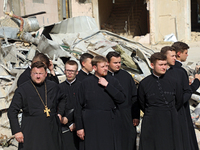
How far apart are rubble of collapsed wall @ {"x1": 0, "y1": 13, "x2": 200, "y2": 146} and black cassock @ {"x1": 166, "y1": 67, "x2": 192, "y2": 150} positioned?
89.8 inches

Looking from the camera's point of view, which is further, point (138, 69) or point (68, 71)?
point (138, 69)

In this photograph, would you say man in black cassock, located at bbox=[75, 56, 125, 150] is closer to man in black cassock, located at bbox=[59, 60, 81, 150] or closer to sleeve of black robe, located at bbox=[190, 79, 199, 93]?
man in black cassock, located at bbox=[59, 60, 81, 150]

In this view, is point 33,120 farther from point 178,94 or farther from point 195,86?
→ point 195,86

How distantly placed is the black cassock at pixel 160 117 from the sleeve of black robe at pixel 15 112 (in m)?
1.73

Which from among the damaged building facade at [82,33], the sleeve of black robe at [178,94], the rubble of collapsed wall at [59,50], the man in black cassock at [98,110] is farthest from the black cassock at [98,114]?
the rubble of collapsed wall at [59,50]

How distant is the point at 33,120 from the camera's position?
3.63 m

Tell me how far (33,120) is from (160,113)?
1.74 m

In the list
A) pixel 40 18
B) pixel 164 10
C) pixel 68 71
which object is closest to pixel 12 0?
pixel 40 18

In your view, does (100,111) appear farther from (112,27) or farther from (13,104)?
(112,27)

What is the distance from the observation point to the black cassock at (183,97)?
13.5 ft

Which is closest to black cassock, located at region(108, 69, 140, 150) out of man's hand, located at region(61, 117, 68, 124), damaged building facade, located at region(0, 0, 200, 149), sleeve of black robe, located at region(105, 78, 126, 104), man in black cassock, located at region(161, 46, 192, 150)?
sleeve of black robe, located at region(105, 78, 126, 104)

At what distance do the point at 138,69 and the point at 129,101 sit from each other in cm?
437

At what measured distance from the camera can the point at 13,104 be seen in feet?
11.7

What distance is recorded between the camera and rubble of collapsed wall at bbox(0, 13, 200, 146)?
705cm
